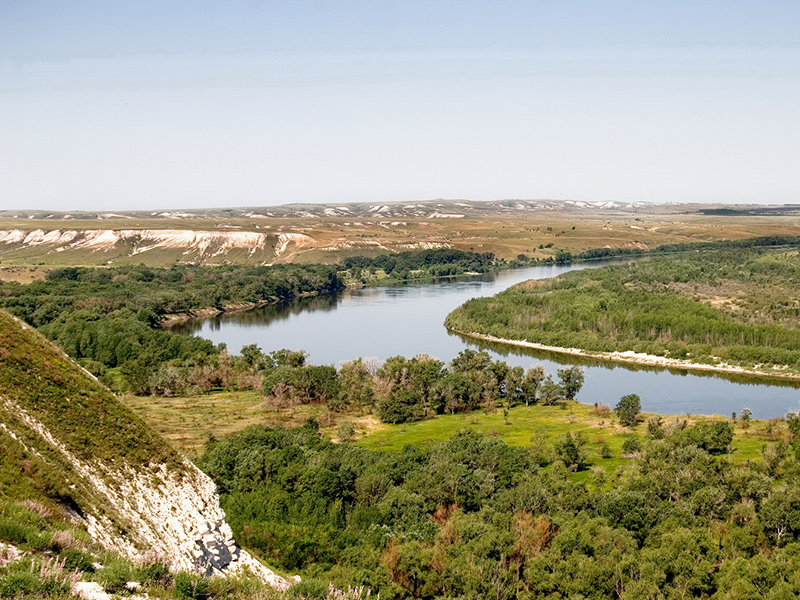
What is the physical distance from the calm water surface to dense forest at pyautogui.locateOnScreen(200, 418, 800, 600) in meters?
22.4

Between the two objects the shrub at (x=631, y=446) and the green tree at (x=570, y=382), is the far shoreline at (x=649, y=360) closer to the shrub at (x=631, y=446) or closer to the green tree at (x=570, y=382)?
the green tree at (x=570, y=382)

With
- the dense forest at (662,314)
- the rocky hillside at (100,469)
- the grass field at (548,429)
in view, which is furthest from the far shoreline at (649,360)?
the rocky hillside at (100,469)

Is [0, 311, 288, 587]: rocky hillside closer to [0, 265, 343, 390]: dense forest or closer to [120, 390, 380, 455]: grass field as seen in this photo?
[120, 390, 380, 455]: grass field

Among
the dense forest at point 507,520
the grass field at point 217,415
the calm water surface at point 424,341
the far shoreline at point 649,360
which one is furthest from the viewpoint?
the far shoreline at point 649,360

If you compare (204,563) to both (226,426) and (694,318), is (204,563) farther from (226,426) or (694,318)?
(694,318)

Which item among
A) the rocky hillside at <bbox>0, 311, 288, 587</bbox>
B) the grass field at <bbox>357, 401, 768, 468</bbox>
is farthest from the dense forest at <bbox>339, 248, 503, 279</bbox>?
the rocky hillside at <bbox>0, 311, 288, 587</bbox>

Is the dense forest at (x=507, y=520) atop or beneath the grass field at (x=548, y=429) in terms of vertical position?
atop

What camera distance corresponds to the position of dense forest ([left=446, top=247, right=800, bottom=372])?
7000cm

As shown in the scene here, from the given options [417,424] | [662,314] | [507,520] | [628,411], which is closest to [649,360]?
[662,314]

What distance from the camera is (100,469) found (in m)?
17.1

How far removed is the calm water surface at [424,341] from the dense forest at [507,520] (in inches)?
883

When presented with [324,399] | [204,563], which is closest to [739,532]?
[204,563]

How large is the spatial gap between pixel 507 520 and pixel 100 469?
46.5 feet

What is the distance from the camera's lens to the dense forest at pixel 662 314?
230 feet
